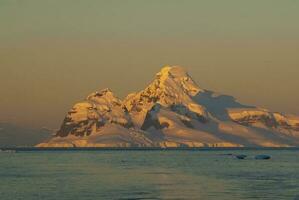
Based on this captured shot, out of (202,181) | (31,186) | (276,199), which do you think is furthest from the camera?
(202,181)

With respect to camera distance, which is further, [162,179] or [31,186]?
[162,179]

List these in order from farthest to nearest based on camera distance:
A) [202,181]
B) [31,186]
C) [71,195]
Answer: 1. [202,181]
2. [31,186]
3. [71,195]

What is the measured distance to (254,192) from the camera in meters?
58.9

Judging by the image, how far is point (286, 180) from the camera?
73000 millimetres

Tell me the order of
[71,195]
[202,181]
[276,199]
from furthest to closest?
1. [202,181]
2. [71,195]
3. [276,199]

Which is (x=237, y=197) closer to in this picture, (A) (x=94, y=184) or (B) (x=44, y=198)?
(B) (x=44, y=198)

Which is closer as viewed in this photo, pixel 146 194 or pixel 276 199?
pixel 276 199

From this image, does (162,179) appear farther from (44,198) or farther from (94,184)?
(44,198)

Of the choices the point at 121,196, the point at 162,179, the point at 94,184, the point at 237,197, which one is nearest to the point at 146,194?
the point at 121,196

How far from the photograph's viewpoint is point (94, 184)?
6819 centimetres

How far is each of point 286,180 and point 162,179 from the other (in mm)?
11405

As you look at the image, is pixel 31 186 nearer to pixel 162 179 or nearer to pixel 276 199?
pixel 162 179

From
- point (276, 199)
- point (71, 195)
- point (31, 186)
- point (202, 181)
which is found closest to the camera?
point (276, 199)

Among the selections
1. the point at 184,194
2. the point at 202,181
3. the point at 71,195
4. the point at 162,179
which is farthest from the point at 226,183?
the point at 71,195
